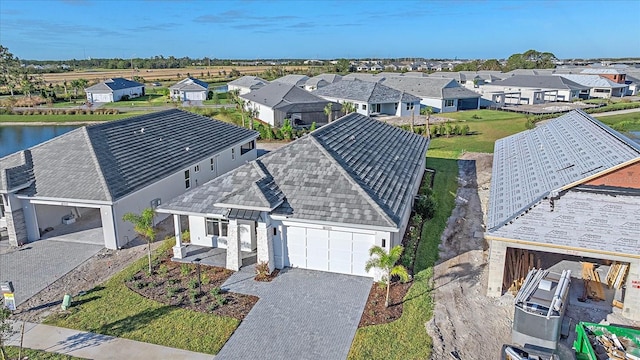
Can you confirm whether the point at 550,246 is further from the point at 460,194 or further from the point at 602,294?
the point at 460,194

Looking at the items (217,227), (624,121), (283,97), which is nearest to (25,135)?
(283,97)

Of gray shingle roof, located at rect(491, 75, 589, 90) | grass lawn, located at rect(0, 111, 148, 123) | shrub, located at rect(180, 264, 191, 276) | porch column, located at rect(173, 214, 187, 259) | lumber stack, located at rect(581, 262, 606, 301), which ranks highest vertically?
gray shingle roof, located at rect(491, 75, 589, 90)

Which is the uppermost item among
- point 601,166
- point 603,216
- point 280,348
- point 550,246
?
point 601,166

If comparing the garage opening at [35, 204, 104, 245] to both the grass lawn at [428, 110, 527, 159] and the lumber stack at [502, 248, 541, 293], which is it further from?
the grass lawn at [428, 110, 527, 159]

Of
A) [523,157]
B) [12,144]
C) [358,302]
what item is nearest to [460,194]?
[523,157]

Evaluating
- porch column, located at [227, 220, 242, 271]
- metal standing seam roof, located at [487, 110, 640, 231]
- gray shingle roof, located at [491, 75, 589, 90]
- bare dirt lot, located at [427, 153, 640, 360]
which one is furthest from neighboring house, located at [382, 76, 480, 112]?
porch column, located at [227, 220, 242, 271]

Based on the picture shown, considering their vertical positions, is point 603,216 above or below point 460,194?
above

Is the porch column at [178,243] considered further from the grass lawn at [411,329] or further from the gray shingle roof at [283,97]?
the gray shingle roof at [283,97]
